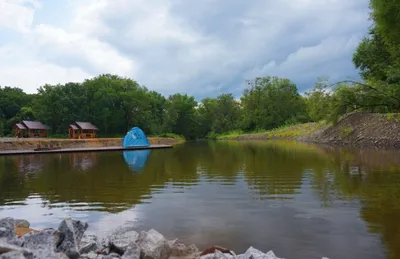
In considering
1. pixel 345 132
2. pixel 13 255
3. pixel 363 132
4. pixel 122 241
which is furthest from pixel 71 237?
pixel 345 132

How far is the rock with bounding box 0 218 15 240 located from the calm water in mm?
1959

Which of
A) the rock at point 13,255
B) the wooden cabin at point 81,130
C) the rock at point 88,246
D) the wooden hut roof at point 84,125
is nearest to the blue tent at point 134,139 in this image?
the wooden cabin at point 81,130

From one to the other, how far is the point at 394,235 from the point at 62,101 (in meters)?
48.4

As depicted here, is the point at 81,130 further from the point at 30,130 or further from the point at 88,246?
the point at 88,246

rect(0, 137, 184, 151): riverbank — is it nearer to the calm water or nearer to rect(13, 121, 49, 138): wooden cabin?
the calm water

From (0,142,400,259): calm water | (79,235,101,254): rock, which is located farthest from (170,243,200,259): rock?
(79,235,101,254): rock

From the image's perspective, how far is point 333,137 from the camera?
2884cm

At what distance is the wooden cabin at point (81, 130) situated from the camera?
43500 millimetres

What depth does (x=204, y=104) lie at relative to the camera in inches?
2943

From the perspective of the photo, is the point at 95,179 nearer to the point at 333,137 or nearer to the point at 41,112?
the point at 333,137

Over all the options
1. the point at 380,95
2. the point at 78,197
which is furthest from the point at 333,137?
the point at 78,197

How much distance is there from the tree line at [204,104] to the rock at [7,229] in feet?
82.0

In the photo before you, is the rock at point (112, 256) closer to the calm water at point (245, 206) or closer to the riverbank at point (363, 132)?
the calm water at point (245, 206)

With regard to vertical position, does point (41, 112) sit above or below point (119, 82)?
below
